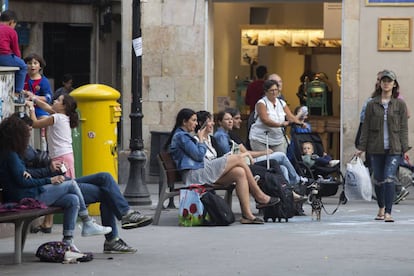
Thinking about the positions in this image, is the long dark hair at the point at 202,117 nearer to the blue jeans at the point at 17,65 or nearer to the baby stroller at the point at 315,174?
the baby stroller at the point at 315,174

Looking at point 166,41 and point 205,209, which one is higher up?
point 166,41

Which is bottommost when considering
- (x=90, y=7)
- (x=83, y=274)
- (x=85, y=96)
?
(x=83, y=274)

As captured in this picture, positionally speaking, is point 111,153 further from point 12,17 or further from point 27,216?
point 27,216

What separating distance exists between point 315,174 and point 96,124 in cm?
330

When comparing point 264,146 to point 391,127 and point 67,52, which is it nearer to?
point 391,127

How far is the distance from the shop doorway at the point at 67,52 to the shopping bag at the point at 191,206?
12.3 metres

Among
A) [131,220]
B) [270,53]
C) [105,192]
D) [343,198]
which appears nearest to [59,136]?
[105,192]

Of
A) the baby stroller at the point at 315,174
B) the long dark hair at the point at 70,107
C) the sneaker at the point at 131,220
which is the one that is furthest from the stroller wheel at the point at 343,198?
the sneaker at the point at 131,220

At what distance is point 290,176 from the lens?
52.0ft

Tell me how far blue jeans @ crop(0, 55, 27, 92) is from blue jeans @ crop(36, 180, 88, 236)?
275 centimetres

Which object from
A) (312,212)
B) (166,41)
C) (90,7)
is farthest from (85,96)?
(90,7)

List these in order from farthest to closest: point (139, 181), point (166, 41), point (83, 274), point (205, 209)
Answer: point (166, 41) → point (139, 181) → point (205, 209) → point (83, 274)

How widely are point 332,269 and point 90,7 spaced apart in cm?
1630

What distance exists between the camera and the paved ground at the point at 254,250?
1093 cm
